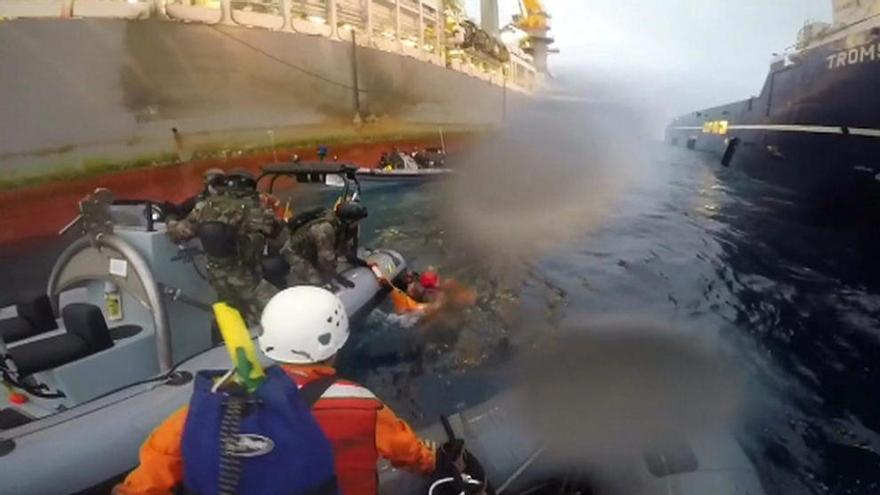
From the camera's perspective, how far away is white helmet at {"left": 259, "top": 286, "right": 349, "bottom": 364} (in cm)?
222

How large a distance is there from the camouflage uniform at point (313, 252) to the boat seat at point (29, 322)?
2178mm

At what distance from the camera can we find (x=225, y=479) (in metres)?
1.81

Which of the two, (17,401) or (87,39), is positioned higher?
(87,39)

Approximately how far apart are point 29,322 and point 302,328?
12.7 feet

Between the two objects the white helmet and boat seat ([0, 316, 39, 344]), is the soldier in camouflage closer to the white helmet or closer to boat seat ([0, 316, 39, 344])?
boat seat ([0, 316, 39, 344])

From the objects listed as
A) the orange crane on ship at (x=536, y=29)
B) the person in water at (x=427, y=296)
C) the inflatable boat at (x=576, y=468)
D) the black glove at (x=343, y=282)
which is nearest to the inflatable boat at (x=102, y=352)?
the black glove at (x=343, y=282)

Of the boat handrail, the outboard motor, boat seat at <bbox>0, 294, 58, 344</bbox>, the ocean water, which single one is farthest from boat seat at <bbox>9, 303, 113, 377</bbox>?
the outboard motor

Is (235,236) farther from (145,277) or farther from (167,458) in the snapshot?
(167,458)

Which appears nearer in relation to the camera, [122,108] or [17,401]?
[17,401]

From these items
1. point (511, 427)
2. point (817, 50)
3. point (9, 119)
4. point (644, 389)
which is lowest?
point (644, 389)

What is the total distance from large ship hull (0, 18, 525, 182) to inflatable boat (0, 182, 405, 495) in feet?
28.7

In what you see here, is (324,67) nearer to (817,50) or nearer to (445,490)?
(817,50)

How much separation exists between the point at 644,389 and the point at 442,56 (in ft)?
91.3

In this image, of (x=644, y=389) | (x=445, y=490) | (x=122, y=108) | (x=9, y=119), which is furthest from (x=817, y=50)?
(x=9, y=119)
